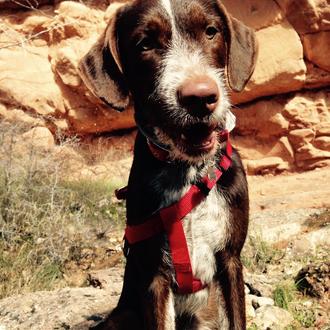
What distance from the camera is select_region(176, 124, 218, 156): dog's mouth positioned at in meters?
2.99

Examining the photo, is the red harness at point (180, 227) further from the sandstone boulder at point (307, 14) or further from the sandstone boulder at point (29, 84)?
the sandstone boulder at point (307, 14)

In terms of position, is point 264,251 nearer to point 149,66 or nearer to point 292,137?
point 149,66

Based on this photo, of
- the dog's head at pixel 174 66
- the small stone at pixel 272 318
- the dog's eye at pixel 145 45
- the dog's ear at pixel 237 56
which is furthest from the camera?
the small stone at pixel 272 318

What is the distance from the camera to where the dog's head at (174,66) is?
115 inches

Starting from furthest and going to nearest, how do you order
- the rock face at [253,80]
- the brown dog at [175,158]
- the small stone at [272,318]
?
the rock face at [253,80], the small stone at [272,318], the brown dog at [175,158]

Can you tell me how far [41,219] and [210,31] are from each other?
11.9 feet

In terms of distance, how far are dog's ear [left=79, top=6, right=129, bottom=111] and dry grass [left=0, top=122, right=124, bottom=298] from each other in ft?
7.94

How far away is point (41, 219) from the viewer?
248 inches

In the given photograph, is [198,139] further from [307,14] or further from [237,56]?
[307,14]

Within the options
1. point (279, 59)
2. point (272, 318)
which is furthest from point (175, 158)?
point (279, 59)

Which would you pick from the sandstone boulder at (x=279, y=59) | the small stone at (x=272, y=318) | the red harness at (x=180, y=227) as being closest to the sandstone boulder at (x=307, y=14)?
the sandstone boulder at (x=279, y=59)

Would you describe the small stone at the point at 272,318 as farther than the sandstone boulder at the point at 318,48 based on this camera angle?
No

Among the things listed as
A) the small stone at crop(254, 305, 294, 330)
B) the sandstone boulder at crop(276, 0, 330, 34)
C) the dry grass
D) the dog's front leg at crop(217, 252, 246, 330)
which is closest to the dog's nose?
the dog's front leg at crop(217, 252, 246, 330)

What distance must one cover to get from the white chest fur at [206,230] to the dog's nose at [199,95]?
52cm
